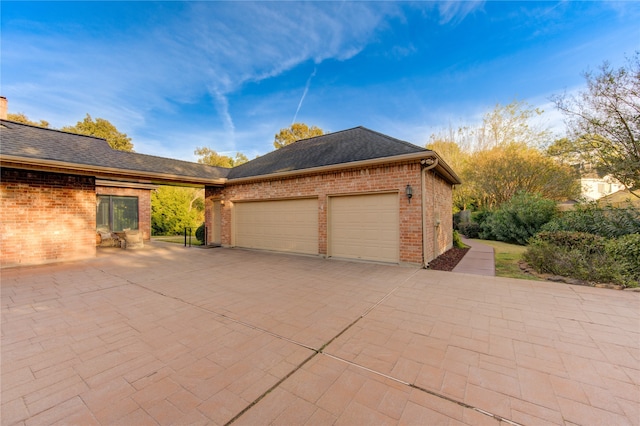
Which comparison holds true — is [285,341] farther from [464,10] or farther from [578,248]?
[464,10]

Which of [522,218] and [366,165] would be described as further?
[522,218]

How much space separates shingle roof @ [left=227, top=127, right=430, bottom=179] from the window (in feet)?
20.1

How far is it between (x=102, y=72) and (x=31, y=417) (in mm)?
12816

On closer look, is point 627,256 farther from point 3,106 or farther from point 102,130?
point 102,130

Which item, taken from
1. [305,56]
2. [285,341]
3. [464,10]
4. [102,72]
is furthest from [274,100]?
[285,341]

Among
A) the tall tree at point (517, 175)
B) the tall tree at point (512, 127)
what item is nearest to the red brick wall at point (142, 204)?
the tall tree at point (517, 175)

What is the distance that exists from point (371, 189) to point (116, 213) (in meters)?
13.1

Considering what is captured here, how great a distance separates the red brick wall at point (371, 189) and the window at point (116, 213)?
6.66 metres

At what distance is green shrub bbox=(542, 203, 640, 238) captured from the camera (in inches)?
255

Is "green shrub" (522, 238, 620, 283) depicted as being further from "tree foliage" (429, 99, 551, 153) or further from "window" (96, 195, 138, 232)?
"window" (96, 195, 138, 232)

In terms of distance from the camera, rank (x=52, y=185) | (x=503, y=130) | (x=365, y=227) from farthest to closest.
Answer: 1. (x=503, y=130)
2. (x=52, y=185)
3. (x=365, y=227)

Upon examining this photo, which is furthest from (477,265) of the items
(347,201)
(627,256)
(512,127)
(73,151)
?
(512,127)

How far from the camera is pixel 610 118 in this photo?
29.1 ft

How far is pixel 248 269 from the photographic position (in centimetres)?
666
